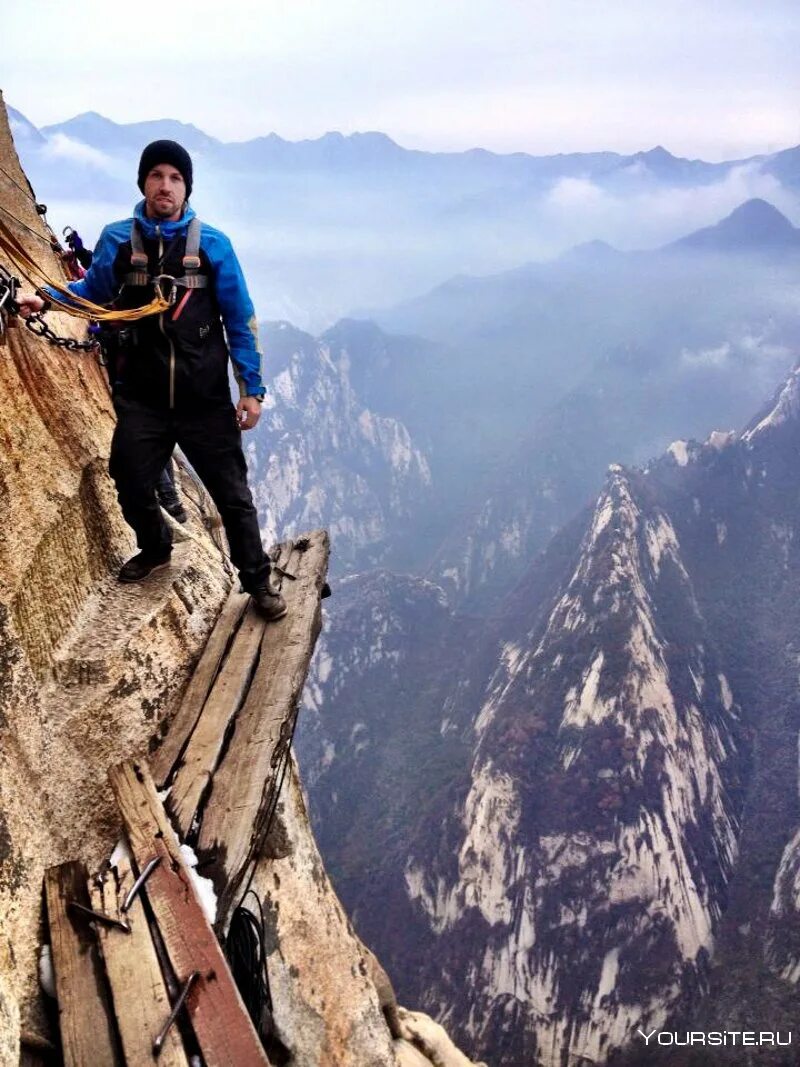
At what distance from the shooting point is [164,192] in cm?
Answer: 663

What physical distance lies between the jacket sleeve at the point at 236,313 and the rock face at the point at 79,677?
2606mm

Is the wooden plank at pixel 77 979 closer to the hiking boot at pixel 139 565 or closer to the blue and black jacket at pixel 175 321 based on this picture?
the hiking boot at pixel 139 565

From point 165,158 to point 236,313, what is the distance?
58.6 inches

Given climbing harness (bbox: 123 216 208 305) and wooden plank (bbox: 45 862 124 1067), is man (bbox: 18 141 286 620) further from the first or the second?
wooden plank (bbox: 45 862 124 1067)

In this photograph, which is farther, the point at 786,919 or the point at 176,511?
the point at 786,919

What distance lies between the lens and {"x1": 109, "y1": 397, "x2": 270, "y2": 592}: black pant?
735 centimetres

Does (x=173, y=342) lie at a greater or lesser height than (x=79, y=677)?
greater

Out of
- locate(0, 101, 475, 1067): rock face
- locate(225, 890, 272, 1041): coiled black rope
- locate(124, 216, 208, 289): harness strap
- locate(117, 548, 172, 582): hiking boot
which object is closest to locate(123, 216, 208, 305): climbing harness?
locate(124, 216, 208, 289): harness strap

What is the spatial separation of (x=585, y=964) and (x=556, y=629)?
56.4 meters

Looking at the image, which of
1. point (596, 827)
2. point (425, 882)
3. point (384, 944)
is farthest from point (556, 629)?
point (384, 944)

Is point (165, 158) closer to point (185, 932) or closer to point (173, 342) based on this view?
point (173, 342)

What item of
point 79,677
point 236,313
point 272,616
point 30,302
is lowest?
point 79,677

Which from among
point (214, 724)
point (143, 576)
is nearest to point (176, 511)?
point (143, 576)

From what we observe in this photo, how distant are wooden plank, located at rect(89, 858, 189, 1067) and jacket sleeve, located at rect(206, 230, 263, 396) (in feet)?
16.2
